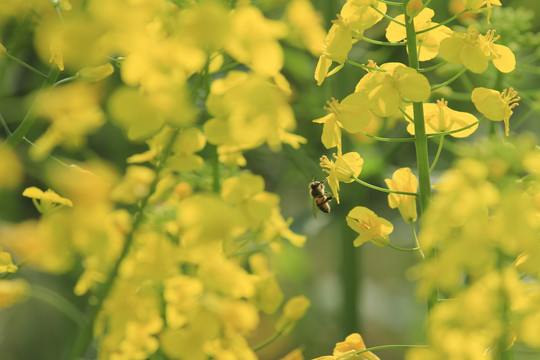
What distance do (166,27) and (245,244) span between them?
1.13ft

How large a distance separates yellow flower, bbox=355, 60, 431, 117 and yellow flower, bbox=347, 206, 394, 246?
0.28 feet

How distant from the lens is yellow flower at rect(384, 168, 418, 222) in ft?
1.73

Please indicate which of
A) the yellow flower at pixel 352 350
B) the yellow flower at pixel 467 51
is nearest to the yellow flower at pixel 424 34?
the yellow flower at pixel 467 51

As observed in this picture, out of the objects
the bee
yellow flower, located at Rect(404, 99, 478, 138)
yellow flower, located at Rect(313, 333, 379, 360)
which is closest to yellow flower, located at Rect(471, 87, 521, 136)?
yellow flower, located at Rect(404, 99, 478, 138)

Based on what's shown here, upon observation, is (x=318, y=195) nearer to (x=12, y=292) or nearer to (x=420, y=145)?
(x=420, y=145)

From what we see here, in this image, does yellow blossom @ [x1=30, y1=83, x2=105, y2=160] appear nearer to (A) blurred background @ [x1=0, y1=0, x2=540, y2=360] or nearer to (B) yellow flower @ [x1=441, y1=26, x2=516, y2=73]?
(B) yellow flower @ [x1=441, y1=26, x2=516, y2=73]

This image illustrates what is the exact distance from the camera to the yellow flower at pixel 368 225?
517 millimetres

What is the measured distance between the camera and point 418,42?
0.53 metres

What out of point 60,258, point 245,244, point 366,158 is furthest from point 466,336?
point 366,158

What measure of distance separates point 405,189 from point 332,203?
0.54 meters

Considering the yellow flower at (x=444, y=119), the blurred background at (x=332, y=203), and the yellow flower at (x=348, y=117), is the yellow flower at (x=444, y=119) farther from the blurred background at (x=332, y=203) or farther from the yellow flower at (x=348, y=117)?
the blurred background at (x=332, y=203)

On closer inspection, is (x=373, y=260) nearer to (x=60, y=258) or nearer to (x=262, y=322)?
(x=262, y=322)

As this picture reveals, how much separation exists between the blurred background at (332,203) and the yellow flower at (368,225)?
30 cm

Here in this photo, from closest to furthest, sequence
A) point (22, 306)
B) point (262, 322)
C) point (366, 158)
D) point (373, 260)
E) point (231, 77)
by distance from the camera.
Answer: point (231, 77), point (366, 158), point (22, 306), point (262, 322), point (373, 260)
